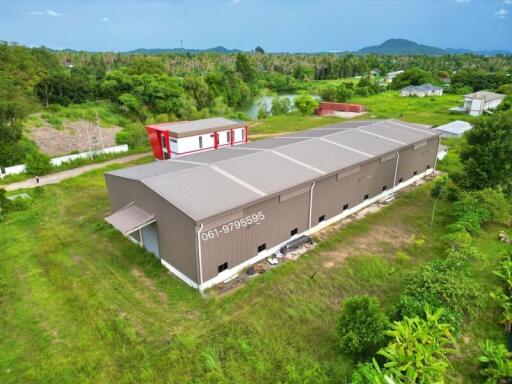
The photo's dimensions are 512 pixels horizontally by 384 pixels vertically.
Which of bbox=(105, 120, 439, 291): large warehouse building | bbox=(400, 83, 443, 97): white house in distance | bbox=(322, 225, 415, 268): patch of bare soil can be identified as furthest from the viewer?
bbox=(400, 83, 443, 97): white house in distance

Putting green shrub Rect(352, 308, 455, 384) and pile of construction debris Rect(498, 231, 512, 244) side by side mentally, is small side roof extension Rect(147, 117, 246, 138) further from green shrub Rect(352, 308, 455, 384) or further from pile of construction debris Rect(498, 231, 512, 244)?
green shrub Rect(352, 308, 455, 384)

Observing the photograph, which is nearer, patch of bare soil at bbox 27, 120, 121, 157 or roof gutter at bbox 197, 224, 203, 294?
roof gutter at bbox 197, 224, 203, 294

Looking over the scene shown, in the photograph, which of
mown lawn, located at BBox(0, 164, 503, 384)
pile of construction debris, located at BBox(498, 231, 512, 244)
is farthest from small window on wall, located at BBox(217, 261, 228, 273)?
pile of construction debris, located at BBox(498, 231, 512, 244)

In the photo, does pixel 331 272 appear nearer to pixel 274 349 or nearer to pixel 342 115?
pixel 274 349

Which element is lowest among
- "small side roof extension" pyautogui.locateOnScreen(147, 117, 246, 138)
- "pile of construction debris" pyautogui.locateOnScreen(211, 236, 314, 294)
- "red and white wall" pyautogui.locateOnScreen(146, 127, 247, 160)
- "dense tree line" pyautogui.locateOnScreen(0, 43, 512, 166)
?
"pile of construction debris" pyautogui.locateOnScreen(211, 236, 314, 294)

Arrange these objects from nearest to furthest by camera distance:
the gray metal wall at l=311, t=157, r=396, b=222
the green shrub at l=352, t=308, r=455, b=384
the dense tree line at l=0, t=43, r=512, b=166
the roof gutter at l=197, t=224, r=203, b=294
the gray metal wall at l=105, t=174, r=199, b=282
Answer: the green shrub at l=352, t=308, r=455, b=384 < the roof gutter at l=197, t=224, r=203, b=294 < the gray metal wall at l=105, t=174, r=199, b=282 < the gray metal wall at l=311, t=157, r=396, b=222 < the dense tree line at l=0, t=43, r=512, b=166

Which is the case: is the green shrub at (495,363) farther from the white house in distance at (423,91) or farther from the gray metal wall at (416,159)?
the white house in distance at (423,91)

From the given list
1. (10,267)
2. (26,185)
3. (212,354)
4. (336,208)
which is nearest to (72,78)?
(26,185)
